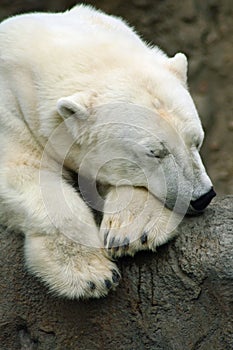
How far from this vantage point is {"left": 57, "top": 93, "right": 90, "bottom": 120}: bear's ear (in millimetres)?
3223

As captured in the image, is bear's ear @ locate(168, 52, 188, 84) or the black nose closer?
the black nose

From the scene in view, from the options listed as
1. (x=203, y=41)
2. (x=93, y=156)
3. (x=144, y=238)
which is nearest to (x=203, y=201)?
(x=144, y=238)

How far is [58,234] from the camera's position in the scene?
10.6ft

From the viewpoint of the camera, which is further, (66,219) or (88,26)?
(88,26)

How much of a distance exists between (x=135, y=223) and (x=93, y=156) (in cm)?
34

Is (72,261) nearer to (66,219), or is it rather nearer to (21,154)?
(66,219)

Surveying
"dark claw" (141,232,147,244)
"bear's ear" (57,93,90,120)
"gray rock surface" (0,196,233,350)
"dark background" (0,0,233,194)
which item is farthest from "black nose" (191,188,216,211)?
"dark background" (0,0,233,194)

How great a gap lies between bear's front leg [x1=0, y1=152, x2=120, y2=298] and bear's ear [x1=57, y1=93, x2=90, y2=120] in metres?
0.29

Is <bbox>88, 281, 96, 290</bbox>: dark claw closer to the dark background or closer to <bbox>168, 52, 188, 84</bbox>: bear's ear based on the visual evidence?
<bbox>168, 52, 188, 84</bbox>: bear's ear

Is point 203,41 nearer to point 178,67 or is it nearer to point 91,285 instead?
point 178,67

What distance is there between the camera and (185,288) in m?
3.28

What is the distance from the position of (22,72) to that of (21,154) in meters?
0.37

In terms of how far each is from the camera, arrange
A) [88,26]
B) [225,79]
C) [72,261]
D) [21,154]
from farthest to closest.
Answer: [225,79]
[88,26]
[21,154]
[72,261]

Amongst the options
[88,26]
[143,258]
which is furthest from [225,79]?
[143,258]
